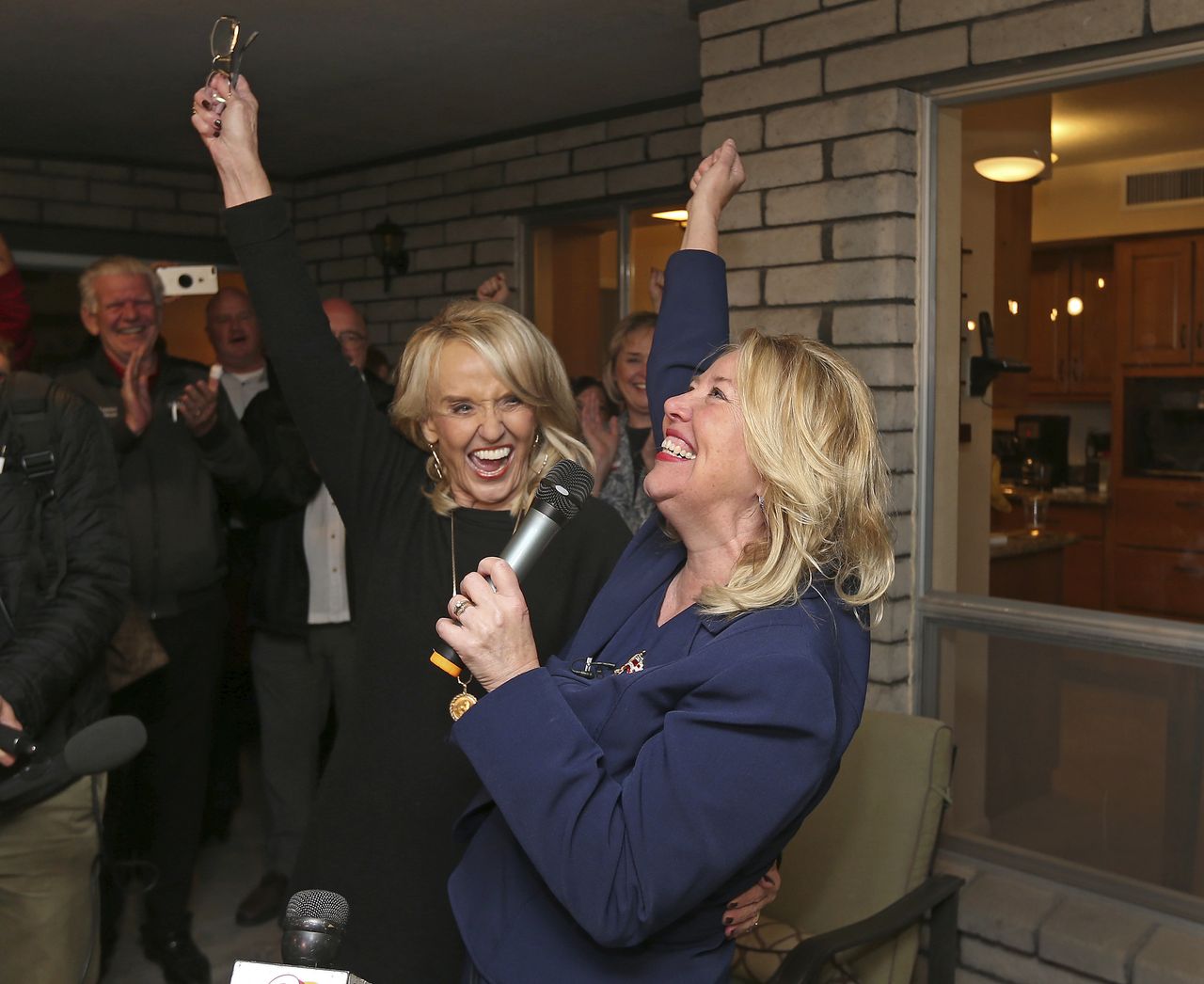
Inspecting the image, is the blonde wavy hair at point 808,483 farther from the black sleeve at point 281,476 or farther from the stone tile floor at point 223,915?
the black sleeve at point 281,476

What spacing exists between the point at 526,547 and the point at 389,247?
486cm

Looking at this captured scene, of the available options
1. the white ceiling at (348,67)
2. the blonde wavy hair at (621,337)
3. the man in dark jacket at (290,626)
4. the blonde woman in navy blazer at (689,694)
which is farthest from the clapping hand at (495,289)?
the blonde woman in navy blazer at (689,694)

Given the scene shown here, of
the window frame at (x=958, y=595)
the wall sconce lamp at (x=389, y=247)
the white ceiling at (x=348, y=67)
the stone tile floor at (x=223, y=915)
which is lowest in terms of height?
the stone tile floor at (x=223, y=915)

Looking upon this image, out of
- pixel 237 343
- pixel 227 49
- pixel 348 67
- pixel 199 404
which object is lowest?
pixel 199 404

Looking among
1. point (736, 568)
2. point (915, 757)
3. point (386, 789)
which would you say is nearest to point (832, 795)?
point (915, 757)

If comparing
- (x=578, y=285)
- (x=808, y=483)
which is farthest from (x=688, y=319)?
(x=578, y=285)

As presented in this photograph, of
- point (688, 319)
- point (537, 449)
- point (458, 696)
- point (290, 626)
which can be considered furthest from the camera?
point (290, 626)

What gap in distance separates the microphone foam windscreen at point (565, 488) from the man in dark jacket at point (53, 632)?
1202mm

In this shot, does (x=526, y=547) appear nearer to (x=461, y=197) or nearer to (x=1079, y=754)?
(x=1079, y=754)

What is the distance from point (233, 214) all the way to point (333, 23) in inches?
97.8

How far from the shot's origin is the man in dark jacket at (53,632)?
2119mm

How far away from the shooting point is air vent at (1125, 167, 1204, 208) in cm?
278

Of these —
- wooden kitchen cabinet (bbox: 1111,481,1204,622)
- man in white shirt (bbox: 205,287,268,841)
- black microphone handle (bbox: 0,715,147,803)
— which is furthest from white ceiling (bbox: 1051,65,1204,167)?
man in white shirt (bbox: 205,287,268,841)

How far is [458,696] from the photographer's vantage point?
169cm
